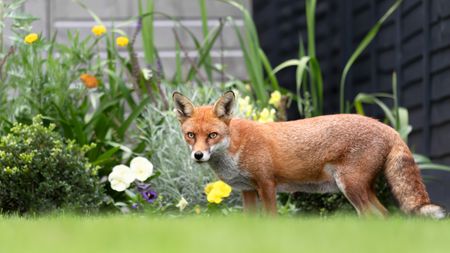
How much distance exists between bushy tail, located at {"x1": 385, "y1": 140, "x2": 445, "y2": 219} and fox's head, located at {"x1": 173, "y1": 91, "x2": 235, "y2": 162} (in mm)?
882

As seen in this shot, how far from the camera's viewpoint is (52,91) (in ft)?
21.4

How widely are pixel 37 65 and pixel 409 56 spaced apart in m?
2.87

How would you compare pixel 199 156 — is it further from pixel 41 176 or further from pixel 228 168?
→ pixel 41 176

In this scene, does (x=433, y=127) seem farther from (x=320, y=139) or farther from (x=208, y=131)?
(x=208, y=131)

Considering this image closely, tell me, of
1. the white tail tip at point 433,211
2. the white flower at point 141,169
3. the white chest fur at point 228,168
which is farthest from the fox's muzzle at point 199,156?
the white flower at point 141,169

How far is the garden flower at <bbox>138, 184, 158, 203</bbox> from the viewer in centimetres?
580

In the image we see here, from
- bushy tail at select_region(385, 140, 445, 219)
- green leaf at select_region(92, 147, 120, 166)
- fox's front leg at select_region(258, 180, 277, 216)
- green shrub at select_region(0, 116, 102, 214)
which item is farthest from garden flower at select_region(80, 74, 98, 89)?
bushy tail at select_region(385, 140, 445, 219)

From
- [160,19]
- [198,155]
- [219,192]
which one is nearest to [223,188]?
[219,192]

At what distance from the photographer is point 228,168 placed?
188 inches

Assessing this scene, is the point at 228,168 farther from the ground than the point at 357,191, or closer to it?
farther from the ground

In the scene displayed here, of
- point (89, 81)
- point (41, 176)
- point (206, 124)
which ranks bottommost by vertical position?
point (41, 176)

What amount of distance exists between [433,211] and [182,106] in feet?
4.57

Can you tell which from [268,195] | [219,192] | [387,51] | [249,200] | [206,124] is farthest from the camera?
[387,51]

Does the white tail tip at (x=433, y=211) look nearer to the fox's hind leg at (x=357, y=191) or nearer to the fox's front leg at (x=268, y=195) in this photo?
the fox's hind leg at (x=357, y=191)
